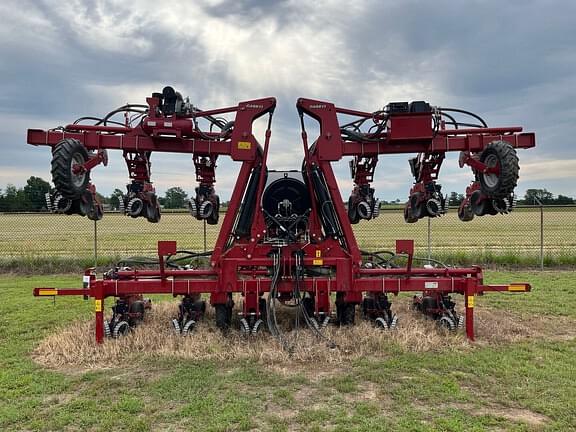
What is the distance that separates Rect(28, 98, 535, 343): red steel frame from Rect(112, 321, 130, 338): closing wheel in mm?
206

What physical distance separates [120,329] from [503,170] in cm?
529

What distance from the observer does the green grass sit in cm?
371

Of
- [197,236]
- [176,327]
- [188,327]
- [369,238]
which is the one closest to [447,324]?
[188,327]

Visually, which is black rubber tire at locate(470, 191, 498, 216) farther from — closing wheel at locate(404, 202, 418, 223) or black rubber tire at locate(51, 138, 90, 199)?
black rubber tire at locate(51, 138, 90, 199)

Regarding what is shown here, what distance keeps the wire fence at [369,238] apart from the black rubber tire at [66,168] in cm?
222

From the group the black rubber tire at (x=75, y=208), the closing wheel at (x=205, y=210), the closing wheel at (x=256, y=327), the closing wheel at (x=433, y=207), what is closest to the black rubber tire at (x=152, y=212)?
the closing wheel at (x=205, y=210)

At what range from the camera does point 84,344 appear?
567cm

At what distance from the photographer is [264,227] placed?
21.3ft

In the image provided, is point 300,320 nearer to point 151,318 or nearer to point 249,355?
point 249,355

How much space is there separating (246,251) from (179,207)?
282 centimetres

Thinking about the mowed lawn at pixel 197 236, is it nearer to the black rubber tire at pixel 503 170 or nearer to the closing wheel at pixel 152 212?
the black rubber tire at pixel 503 170

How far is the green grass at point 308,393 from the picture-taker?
3.71m

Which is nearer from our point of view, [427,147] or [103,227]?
[427,147]

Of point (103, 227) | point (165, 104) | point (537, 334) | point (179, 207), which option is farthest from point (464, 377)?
point (103, 227)
